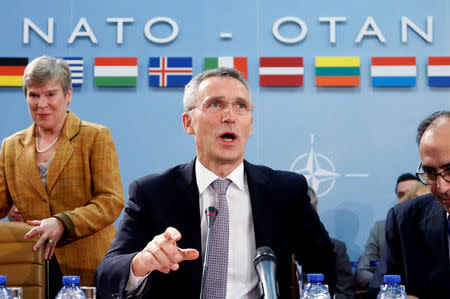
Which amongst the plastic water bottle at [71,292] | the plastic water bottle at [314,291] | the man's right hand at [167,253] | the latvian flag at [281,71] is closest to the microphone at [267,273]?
the man's right hand at [167,253]

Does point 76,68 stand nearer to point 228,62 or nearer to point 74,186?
point 228,62

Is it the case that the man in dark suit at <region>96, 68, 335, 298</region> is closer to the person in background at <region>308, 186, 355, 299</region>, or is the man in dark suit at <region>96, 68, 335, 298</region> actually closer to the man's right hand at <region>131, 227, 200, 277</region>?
the man's right hand at <region>131, 227, 200, 277</region>

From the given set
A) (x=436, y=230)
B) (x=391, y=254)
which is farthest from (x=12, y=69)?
(x=436, y=230)

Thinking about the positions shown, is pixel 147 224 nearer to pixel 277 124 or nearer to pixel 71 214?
pixel 71 214

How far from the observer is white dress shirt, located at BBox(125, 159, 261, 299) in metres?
2.05

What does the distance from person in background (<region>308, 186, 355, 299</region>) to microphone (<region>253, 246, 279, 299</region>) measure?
3189mm

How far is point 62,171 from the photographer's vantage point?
9.48 feet

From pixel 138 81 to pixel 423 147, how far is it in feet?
11.0

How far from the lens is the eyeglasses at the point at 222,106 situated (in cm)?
218

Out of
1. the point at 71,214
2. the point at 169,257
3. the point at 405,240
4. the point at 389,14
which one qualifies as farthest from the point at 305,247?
the point at 389,14

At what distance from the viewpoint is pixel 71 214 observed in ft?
8.62

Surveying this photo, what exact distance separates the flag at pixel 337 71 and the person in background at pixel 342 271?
37.3 inches

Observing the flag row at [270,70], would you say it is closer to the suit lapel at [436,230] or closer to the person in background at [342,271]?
the person in background at [342,271]

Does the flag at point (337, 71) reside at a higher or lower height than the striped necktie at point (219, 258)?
higher
